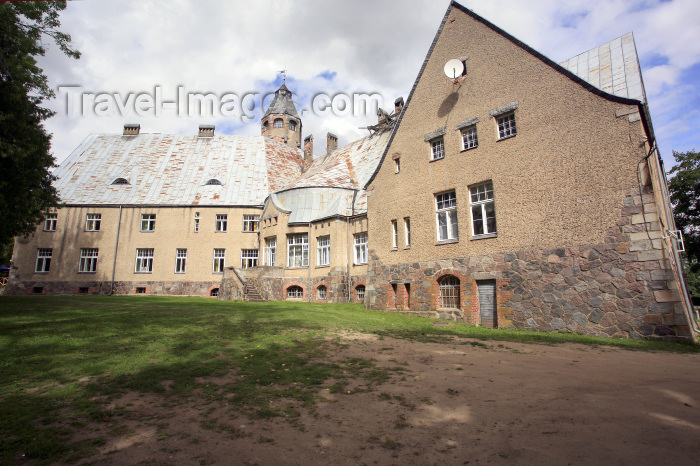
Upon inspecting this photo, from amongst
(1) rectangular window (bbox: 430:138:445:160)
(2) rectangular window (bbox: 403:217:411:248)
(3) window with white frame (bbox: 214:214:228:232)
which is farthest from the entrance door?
(3) window with white frame (bbox: 214:214:228:232)

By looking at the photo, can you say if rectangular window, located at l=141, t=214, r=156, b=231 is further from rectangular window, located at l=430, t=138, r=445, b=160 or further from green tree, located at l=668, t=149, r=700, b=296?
green tree, located at l=668, t=149, r=700, b=296

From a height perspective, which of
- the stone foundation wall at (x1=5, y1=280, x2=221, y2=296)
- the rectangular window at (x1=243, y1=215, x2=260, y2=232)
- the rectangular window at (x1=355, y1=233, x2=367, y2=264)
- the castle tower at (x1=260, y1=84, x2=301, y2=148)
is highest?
the castle tower at (x1=260, y1=84, x2=301, y2=148)

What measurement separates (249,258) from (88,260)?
493 inches

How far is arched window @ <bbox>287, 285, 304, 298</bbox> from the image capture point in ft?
81.4

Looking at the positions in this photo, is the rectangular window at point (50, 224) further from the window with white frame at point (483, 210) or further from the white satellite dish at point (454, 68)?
the window with white frame at point (483, 210)

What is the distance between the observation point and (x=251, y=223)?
101ft

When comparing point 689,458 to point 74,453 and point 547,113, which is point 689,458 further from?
point 547,113

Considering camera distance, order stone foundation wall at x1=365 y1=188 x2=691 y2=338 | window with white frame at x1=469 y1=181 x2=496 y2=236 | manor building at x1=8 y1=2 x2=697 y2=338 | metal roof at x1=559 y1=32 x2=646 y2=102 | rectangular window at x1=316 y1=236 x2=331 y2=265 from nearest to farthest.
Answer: stone foundation wall at x1=365 y1=188 x2=691 y2=338 < manor building at x1=8 y1=2 x2=697 y2=338 < metal roof at x1=559 y1=32 x2=646 y2=102 < window with white frame at x1=469 y1=181 x2=496 y2=236 < rectangular window at x1=316 y1=236 x2=331 y2=265

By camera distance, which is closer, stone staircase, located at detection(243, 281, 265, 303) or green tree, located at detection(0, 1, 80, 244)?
green tree, located at detection(0, 1, 80, 244)

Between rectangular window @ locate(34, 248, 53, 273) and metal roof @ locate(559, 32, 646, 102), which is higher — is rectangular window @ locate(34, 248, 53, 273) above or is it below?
below

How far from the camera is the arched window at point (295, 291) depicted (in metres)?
24.8

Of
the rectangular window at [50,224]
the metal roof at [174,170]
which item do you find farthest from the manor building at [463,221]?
the metal roof at [174,170]

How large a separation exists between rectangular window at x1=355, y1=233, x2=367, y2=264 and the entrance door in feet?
30.5

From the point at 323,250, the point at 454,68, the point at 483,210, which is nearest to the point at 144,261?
the point at 323,250
